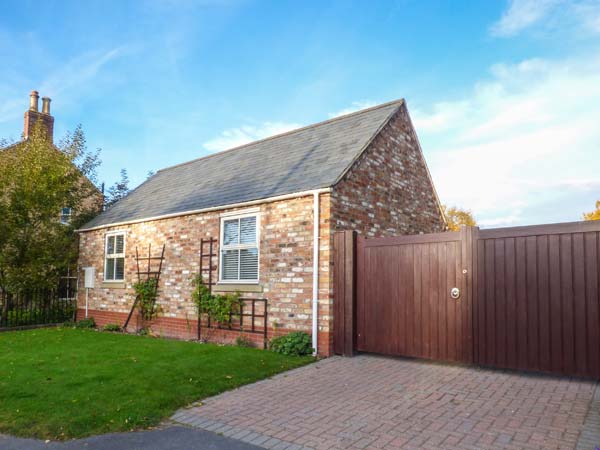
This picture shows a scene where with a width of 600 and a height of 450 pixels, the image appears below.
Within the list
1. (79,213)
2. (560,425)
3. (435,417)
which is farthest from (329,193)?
(79,213)

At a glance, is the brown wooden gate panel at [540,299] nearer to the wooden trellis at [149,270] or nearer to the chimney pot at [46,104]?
the wooden trellis at [149,270]

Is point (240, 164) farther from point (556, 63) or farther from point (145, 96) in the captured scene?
point (556, 63)

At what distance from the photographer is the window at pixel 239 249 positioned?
31.7ft

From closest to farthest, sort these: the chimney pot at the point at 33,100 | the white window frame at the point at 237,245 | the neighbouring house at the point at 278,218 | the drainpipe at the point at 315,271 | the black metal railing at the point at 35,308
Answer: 1. the drainpipe at the point at 315,271
2. the neighbouring house at the point at 278,218
3. the white window frame at the point at 237,245
4. the black metal railing at the point at 35,308
5. the chimney pot at the point at 33,100

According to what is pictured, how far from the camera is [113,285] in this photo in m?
13.5

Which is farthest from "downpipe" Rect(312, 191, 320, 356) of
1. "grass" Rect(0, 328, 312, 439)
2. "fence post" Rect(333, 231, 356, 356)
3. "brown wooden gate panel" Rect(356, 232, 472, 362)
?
"brown wooden gate panel" Rect(356, 232, 472, 362)

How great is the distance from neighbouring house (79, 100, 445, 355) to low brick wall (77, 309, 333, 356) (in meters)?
0.03

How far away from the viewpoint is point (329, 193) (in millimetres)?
8336

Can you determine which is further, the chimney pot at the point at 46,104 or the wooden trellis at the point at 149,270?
the chimney pot at the point at 46,104

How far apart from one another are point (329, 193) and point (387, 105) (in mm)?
4717

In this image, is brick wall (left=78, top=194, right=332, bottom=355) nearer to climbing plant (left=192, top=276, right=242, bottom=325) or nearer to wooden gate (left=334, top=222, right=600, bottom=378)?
climbing plant (left=192, top=276, right=242, bottom=325)

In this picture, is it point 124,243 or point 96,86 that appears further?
point 124,243

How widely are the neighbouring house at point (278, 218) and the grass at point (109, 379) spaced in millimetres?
1408

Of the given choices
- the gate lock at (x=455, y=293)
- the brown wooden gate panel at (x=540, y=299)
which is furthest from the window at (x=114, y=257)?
the brown wooden gate panel at (x=540, y=299)
